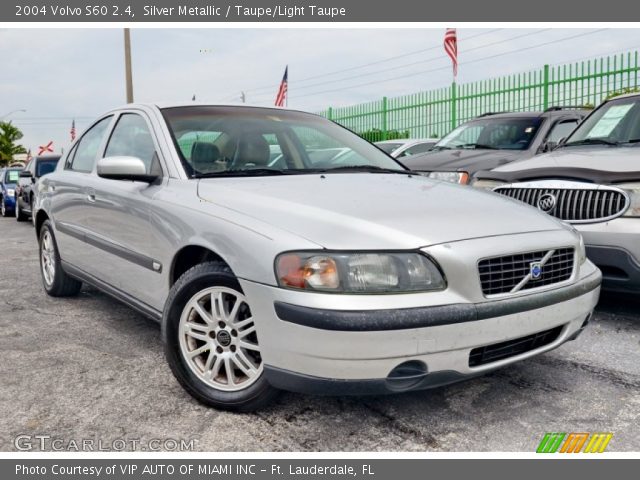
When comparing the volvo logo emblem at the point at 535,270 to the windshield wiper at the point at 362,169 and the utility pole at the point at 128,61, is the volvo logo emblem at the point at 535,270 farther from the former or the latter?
the utility pole at the point at 128,61

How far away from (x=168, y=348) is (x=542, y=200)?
2.75 meters

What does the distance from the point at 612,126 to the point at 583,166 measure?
119 centimetres

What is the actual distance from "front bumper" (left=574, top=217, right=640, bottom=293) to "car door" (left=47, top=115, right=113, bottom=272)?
3.23 metres

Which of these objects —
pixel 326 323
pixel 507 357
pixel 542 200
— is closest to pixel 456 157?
pixel 542 200

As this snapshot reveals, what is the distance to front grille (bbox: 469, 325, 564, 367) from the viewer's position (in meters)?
2.62

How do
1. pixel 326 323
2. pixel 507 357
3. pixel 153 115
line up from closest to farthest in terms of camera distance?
pixel 326 323, pixel 507 357, pixel 153 115

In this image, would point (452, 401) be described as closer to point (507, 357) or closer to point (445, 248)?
point (507, 357)

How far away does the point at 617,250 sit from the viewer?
404 cm

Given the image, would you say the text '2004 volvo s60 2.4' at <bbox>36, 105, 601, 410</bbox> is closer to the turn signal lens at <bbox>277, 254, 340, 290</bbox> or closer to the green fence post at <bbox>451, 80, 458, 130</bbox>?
the turn signal lens at <bbox>277, 254, 340, 290</bbox>

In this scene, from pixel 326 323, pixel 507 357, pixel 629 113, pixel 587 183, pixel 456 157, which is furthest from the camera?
pixel 456 157

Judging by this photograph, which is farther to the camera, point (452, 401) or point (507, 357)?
point (452, 401)

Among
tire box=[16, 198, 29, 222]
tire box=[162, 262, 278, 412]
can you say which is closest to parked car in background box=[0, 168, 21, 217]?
tire box=[16, 198, 29, 222]

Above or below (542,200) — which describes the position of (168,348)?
below

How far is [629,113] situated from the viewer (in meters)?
5.36
